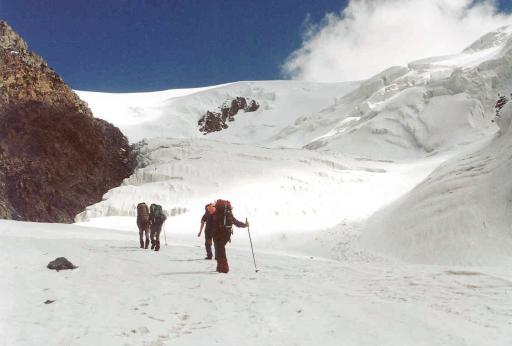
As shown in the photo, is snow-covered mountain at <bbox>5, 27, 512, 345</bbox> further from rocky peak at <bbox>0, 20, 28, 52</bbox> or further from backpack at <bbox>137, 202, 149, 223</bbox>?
rocky peak at <bbox>0, 20, 28, 52</bbox>

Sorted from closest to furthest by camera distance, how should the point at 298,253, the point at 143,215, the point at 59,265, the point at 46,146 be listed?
the point at 59,265, the point at 143,215, the point at 298,253, the point at 46,146

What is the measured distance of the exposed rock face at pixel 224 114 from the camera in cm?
9693

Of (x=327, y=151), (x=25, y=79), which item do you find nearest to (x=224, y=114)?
(x=327, y=151)

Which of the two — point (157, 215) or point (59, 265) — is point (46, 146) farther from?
point (59, 265)

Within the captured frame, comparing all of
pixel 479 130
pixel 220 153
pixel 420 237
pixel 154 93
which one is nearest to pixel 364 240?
pixel 420 237

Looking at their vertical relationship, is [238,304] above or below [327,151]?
below

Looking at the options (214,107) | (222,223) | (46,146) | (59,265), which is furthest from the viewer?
(214,107)

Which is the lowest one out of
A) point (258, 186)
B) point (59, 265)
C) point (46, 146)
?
point (59, 265)

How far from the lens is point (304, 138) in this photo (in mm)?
75125

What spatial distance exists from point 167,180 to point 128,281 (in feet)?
95.8

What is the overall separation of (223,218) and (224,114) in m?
94.9

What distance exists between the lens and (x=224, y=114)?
105 m

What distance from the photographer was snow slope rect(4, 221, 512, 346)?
543cm

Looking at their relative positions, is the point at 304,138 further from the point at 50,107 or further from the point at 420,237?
the point at 420,237
